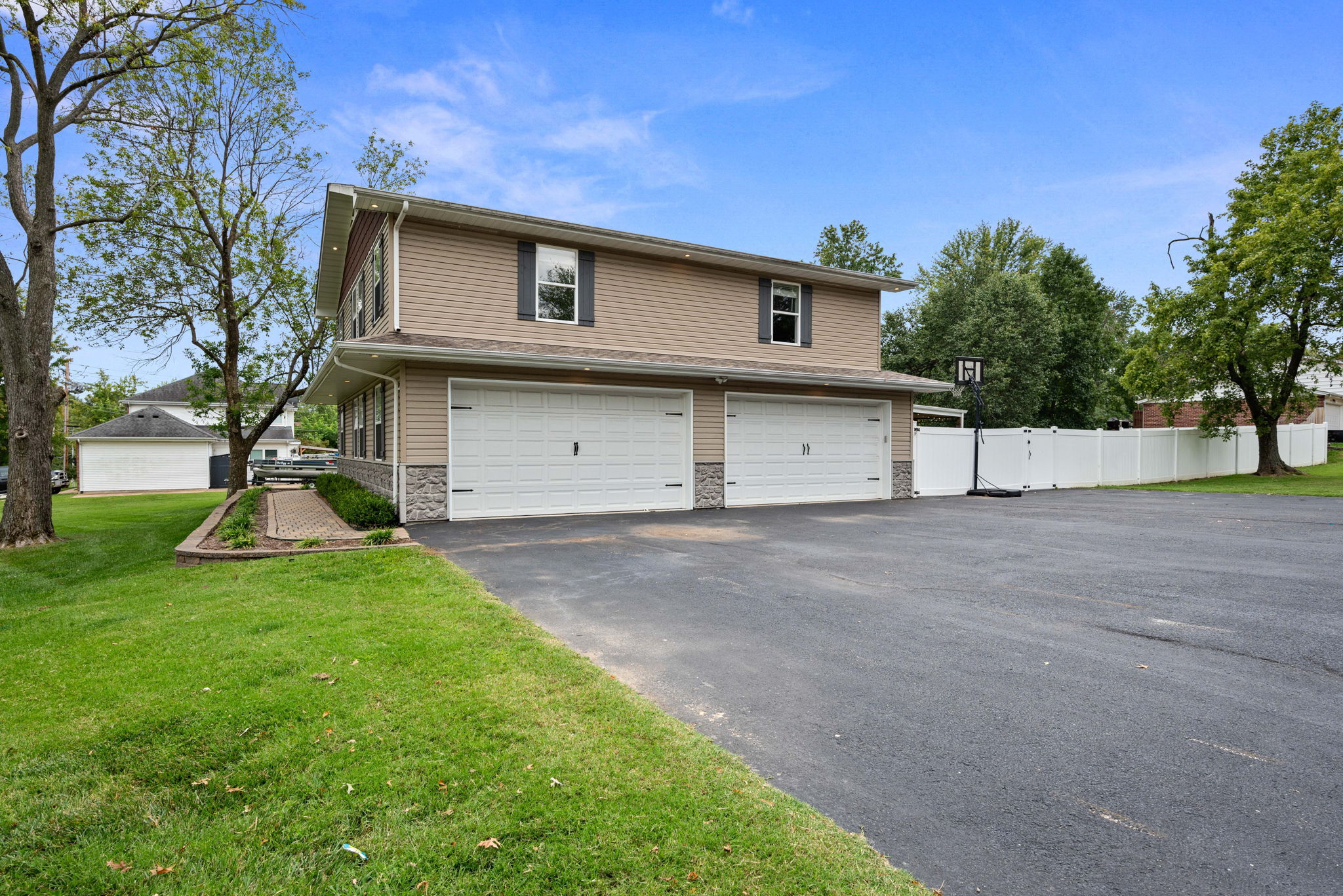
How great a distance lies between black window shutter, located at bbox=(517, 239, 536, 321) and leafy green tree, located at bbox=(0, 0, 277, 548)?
5.61 metres

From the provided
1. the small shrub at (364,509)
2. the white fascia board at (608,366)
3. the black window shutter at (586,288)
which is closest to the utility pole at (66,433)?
the small shrub at (364,509)

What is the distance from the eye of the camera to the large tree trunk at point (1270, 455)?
21.1 meters

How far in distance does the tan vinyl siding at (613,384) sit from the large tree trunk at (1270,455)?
559 inches

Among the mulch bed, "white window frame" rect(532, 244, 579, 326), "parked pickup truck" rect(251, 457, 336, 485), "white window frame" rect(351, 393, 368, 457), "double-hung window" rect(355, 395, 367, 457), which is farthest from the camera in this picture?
"parked pickup truck" rect(251, 457, 336, 485)

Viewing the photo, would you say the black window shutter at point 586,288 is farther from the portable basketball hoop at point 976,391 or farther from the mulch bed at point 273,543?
the portable basketball hoop at point 976,391

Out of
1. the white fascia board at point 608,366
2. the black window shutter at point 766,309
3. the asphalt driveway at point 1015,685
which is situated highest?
the black window shutter at point 766,309

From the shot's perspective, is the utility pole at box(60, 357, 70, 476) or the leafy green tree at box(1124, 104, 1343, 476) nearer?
the leafy green tree at box(1124, 104, 1343, 476)

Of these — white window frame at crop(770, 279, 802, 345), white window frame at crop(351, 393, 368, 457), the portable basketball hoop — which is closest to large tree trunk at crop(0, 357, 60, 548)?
white window frame at crop(351, 393, 368, 457)

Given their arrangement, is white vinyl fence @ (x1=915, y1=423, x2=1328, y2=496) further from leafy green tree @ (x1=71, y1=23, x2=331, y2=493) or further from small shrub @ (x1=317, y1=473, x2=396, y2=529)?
leafy green tree @ (x1=71, y1=23, x2=331, y2=493)

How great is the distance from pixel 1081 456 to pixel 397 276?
18.9 metres

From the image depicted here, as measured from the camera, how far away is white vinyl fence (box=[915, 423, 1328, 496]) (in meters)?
16.7

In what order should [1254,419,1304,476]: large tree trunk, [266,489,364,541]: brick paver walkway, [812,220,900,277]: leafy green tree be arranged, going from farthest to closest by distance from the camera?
[812,220,900,277]: leafy green tree
[1254,419,1304,476]: large tree trunk
[266,489,364,541]: brick paver walkway

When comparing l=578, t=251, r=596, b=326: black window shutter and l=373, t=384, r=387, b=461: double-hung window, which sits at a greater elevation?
l=578, t=251, r=596, b=326: black window shutter

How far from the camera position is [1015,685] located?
3.73 meters
